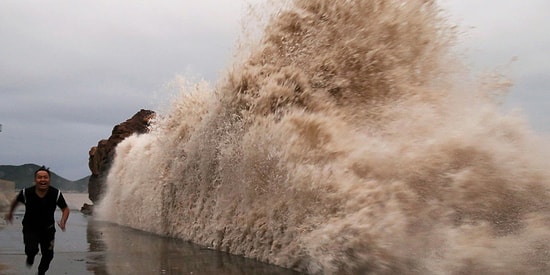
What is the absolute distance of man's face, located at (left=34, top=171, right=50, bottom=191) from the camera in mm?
5148

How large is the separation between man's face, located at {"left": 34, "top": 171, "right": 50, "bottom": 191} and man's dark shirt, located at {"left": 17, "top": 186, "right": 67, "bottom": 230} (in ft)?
0.41

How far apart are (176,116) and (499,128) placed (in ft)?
24.4

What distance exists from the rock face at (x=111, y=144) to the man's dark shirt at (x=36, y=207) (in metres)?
14.9

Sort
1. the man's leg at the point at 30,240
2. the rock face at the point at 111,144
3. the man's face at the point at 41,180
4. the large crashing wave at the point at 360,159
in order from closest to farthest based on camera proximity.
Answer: the large crashing wave at the point at 360,159 < the man's face at the point at 41,180 < the man's leg at the point at 30,240 < the rock face at the point at 111,144

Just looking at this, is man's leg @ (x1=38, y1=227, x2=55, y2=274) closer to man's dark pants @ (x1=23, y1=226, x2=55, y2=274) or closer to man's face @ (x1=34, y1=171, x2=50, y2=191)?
man's dark pants @ (x1=23, y1=226, x2=55, y2=274)

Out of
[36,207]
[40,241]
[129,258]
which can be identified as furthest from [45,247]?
[129,258]

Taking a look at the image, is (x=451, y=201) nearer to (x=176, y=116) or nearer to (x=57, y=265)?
(x=57, y=265)

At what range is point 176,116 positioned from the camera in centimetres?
1154

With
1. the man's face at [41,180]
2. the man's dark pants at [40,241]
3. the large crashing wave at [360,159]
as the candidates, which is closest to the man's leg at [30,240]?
the man's dark pants at [40,241]

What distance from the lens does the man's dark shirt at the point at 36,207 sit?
523 centimetres

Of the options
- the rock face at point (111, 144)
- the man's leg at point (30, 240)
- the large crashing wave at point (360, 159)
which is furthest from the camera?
the rock face at point (111, 144)

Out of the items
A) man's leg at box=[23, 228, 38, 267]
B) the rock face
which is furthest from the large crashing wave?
the rock face

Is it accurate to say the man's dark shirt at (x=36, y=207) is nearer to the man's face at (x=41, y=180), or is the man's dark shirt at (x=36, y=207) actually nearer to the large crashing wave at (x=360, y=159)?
the man's face at (x=41, y=180)

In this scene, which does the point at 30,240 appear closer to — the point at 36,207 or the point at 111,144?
the point at 36,207
